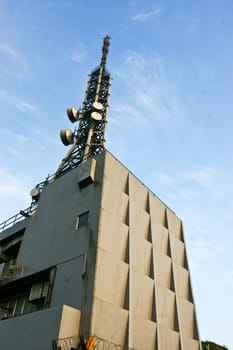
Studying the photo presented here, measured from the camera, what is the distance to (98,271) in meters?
17.3

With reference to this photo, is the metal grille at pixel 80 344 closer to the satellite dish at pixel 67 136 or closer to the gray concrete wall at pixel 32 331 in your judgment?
the gray concrete wall at pixel 32 331

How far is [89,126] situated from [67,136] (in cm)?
240

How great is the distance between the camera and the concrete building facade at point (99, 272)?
52.6 feet

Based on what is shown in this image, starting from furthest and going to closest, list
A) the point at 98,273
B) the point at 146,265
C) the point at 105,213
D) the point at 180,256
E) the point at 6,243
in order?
the point at 6,243 → the point at 180,256 → the point at 146,265 → the point at 105,213 → the point at 98,273

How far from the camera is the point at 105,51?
41.2 metres

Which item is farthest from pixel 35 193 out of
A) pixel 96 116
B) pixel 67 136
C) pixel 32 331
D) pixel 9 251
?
pixel 32 331

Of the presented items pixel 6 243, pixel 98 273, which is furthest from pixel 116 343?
pixel 6 243

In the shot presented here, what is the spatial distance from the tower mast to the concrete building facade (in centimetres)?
618

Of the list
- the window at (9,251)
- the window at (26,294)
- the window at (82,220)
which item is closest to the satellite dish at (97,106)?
the window at (9,251)

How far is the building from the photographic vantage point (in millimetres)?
16031

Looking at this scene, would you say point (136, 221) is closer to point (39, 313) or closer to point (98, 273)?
point (98, 273)

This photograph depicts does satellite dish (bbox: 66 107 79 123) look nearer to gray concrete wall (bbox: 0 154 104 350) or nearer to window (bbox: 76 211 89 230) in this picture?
gray concrete wall (bbox: 0 154 104 350)

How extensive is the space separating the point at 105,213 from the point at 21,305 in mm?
8970

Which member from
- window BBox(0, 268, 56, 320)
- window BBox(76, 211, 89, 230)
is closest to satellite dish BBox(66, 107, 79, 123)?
window BBox(76, 211, 89, 230)
